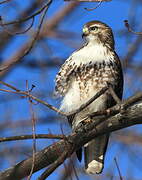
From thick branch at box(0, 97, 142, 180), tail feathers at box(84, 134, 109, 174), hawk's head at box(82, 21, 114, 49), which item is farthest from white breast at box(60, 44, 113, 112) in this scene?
thick branch at box(0, 97, 142, 180)

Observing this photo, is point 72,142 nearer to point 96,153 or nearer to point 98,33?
point 96,153

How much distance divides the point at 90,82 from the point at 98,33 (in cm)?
72

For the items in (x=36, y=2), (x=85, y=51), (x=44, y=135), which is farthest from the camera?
(x=36, y=2)

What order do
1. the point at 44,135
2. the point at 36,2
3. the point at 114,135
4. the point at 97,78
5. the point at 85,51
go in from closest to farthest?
1. the point at 44,135
2. the point at 97,78
3. the point at 85,51
4. the point at 114,135
5. the point at 36,2

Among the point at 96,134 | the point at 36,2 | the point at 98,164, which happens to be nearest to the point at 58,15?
the point at 36,2

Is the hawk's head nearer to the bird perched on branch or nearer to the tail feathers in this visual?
the bird perched on branch

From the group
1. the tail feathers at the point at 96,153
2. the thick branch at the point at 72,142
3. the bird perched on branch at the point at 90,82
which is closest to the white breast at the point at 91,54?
the bird perched on branch at the point at 90,82

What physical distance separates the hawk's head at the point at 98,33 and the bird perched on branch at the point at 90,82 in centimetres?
1

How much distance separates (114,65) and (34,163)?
1.34 meters

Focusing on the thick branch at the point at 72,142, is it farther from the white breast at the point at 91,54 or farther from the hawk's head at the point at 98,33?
the hawk's head at the point at 98,33

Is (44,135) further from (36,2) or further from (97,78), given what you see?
(36,2)

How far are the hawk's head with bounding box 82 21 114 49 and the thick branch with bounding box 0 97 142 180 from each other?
148cm

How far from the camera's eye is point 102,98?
4.13m

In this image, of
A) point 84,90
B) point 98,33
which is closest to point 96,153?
point 84,90
